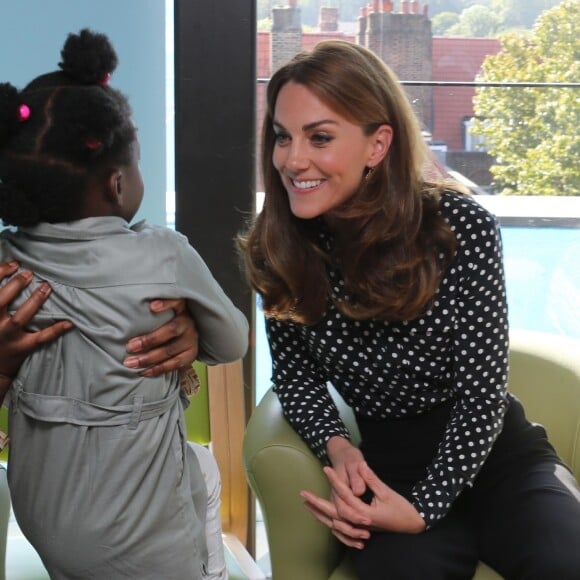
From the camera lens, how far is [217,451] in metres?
2.27

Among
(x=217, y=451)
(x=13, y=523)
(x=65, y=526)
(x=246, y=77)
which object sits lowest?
(x=13, y=523)

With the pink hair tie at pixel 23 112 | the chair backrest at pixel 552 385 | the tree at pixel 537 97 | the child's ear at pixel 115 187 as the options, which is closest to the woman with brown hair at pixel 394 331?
the chair backrest at pixel 552 385

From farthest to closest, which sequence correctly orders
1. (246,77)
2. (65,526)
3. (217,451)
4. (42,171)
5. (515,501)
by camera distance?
1. (246,77)
2. (217,451)
3. (515,501)
4. (65,526)
5. (42,171)

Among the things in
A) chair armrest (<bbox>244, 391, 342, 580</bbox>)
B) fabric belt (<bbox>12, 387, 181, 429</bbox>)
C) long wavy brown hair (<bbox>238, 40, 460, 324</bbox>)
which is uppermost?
long wavy brown hair (<bbox>238, 40, 460, 324</bbox>)

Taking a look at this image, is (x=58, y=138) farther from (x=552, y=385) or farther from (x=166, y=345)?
(x=552, y=385)

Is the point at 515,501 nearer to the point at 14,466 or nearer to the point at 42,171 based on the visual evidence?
the point at 14,466

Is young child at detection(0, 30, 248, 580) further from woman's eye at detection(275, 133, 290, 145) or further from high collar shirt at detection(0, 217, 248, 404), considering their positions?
woman's eye at detection(275, 133, 290, 145)

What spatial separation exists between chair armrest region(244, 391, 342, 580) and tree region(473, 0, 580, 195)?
1.13 meters

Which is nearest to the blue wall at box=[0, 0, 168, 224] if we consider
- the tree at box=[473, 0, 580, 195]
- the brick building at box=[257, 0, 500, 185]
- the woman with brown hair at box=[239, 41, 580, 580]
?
the brick building at box=[257, 0, 500, 185]

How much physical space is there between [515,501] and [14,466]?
91 centimetres

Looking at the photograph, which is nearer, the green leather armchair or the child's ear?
the child's ear

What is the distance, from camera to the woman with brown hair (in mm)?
1757

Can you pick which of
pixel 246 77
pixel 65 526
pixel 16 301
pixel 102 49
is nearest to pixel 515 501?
pixel 65 526

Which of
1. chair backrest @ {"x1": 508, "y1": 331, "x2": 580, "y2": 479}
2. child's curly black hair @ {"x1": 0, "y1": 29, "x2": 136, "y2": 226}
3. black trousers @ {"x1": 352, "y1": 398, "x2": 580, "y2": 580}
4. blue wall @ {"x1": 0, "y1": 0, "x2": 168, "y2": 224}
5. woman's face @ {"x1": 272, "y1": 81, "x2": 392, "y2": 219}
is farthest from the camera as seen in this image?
blue wall @ {"x1": 0, "y1": 0, "x2": 168, "y2": 224}
